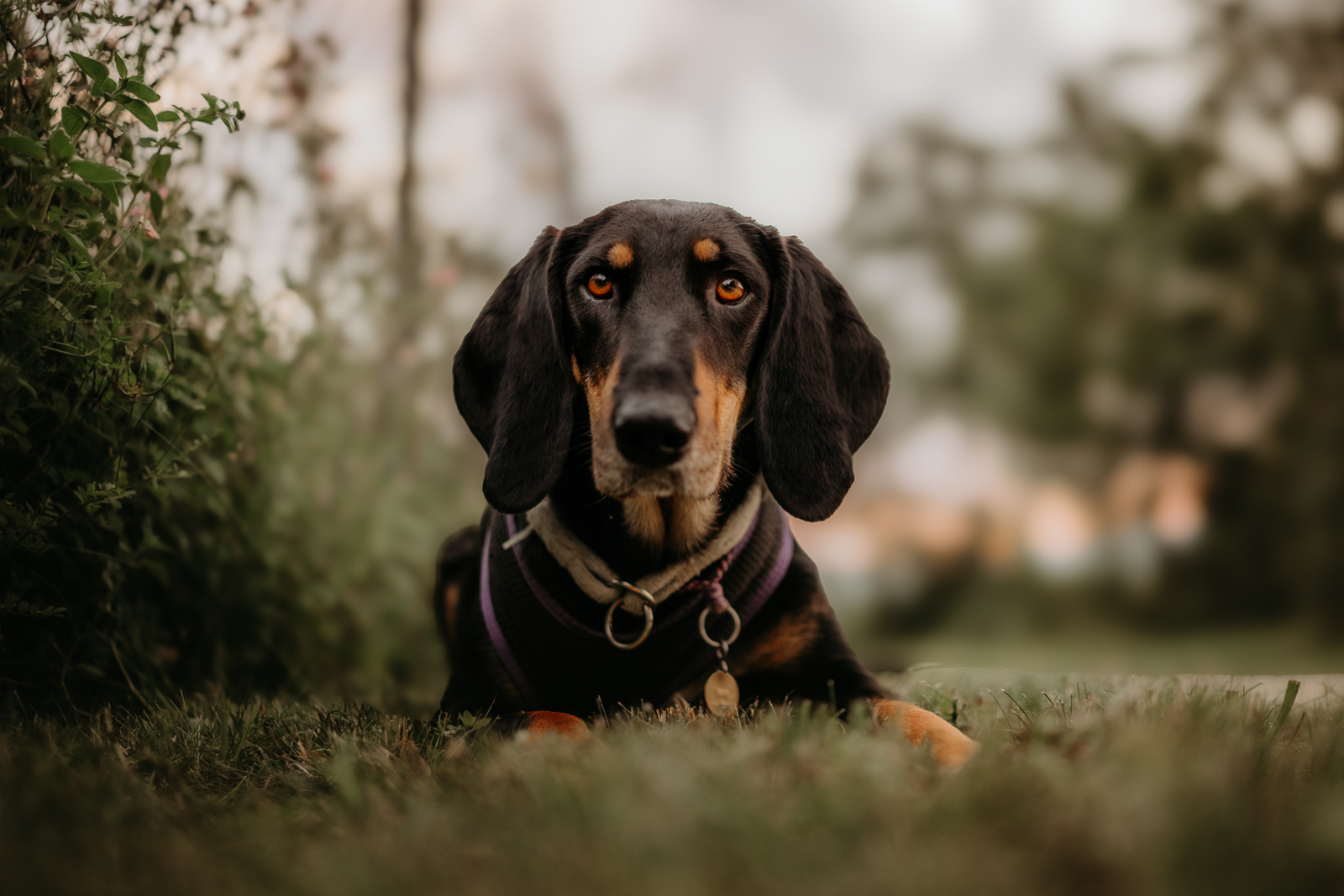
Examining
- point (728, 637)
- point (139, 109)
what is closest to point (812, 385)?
point (728, 637)

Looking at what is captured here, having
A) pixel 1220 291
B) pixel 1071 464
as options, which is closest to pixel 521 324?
pixel 1071 464

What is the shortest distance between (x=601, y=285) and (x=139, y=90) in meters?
1.31

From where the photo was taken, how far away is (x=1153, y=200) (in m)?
10.0

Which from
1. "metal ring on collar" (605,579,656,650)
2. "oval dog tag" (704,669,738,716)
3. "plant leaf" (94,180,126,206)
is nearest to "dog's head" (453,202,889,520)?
"metal ring on collar" (605,579,656,650)

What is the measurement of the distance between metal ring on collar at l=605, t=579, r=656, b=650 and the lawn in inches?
19.7

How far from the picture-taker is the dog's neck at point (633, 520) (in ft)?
8.75

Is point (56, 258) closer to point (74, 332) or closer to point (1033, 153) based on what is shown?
point (74, 332)

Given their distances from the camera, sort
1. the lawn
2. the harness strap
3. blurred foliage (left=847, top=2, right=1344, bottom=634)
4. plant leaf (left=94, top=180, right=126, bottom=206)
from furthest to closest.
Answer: blurred foliage (left=847, top=2, right=1344, bottom=634)
the harness strap
plant leaf (left=94, top=180, right=126, bottom=206)
the lawn

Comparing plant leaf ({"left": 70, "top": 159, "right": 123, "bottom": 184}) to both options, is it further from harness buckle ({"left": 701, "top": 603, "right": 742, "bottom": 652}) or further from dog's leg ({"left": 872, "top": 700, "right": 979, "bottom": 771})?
dog's leg ({"left": 872, "top": 700, "right": 979, "bottom": 771})

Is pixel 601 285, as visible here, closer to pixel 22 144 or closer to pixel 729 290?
pixel 729 290

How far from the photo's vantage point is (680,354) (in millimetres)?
2477

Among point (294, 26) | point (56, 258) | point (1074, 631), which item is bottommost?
point (1074, 631)

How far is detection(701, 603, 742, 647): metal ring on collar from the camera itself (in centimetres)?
254

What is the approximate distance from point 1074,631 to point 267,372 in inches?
360
